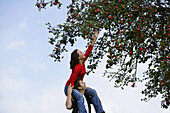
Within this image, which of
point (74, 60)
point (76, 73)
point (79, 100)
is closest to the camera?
point (79, 100)

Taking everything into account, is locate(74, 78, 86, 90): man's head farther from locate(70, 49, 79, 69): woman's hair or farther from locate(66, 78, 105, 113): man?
locate(70, 49, 79, 69): woman's hair

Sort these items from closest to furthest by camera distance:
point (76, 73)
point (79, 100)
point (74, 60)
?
point (79, 100) < point (76, 73) < point (74, 60)

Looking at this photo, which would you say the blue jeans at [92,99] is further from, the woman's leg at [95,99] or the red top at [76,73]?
the red top at [76,73]

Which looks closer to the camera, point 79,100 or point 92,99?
Answer: point 79,100

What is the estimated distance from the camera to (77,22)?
916 cm

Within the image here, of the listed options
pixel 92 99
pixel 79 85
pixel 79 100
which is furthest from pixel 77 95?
pixel 92 99

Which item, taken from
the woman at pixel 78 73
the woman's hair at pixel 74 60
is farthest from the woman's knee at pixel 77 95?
the woman's hair at pixel 74 60

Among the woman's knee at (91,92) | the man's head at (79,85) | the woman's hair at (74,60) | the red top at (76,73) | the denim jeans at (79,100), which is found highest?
the woman's hair at (74,60)

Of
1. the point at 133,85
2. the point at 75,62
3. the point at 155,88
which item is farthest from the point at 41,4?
the point at 155,88

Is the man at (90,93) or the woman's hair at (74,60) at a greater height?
the woman's hair at (74,60)

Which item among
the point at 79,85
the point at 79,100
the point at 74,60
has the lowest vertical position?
the point at 79,100

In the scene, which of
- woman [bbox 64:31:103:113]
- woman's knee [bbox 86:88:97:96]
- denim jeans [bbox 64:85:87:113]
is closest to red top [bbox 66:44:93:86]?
woman [bbox 64:31:103:113]

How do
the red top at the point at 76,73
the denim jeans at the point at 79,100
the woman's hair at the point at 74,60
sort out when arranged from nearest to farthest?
the denim jeans at the point at 79,100 → the red top at the point at 76,73 → the woman's hair at the point at 74,60

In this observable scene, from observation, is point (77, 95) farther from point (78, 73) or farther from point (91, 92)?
point (78, 73)
